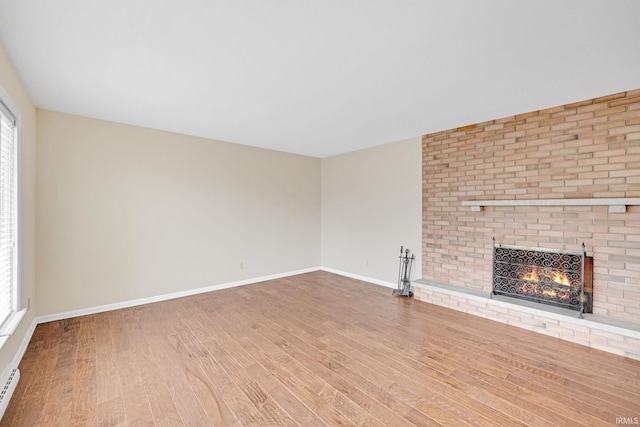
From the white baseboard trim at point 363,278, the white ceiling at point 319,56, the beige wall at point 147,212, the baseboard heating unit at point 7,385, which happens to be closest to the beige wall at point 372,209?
the white baseboard trim at point 363,278

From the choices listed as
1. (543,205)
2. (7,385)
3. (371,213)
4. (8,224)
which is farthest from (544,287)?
(8,224)

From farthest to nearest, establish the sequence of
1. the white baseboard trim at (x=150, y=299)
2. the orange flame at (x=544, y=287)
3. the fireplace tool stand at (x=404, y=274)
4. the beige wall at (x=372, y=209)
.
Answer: the beige wall at (x=372, y=209), the fireplace tool stand at (x=404, y=274), the orange flame at (x=544, y=287), the white baseboard trim at (x=150, y=299)

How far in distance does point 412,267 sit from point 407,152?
1928mm

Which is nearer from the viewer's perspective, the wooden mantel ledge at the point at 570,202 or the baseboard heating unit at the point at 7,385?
the baseboard heating unit at the point at 7,385

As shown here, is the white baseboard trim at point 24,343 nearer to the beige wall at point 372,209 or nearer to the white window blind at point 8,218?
the white window blind at point 8,218

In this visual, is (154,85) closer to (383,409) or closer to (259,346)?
(259,346)

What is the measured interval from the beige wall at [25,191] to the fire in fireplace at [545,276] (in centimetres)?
496

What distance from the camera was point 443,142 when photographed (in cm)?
411

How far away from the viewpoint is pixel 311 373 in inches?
88.4

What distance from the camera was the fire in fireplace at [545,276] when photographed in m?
2.93

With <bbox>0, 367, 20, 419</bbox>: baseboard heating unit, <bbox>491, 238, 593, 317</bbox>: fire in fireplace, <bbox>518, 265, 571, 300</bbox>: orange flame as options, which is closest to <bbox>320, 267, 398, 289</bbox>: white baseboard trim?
<bbox>491, 238, 593, 317</bbox>: fire in fireplace

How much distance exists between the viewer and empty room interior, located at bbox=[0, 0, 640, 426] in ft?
5.89

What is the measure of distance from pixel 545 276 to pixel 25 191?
5.74 meters

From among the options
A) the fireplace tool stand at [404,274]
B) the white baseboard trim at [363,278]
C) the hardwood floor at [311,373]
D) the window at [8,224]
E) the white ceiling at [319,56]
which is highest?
the white ceiling at [319,56]
